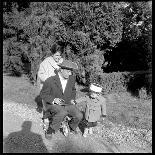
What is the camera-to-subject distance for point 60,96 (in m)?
6.47

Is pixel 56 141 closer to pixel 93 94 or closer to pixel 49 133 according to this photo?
pixel 49 133

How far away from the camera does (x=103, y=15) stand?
888 cm

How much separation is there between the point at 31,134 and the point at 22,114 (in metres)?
1.35

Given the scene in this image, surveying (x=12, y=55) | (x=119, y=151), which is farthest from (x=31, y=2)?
(x=119, y=151)

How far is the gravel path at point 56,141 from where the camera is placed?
597 cm

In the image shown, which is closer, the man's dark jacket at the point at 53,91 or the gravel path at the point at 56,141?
the gravel path at the point at 56,141

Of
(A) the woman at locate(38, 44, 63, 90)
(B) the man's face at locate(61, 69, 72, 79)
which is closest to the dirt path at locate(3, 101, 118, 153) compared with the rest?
(A) the woman at locate(38, 44, 63, 90)

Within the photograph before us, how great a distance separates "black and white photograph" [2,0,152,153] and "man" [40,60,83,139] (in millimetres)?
23

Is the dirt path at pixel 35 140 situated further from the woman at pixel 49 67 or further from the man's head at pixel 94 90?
the woman at pixel 49 67

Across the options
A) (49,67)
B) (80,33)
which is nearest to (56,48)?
(80,33)

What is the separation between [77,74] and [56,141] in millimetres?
3682

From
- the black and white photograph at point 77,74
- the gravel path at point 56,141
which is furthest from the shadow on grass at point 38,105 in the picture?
the gravel path at point 56,141

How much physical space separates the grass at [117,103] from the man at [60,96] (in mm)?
1673

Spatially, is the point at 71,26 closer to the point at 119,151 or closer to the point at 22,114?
the point at 22,114
